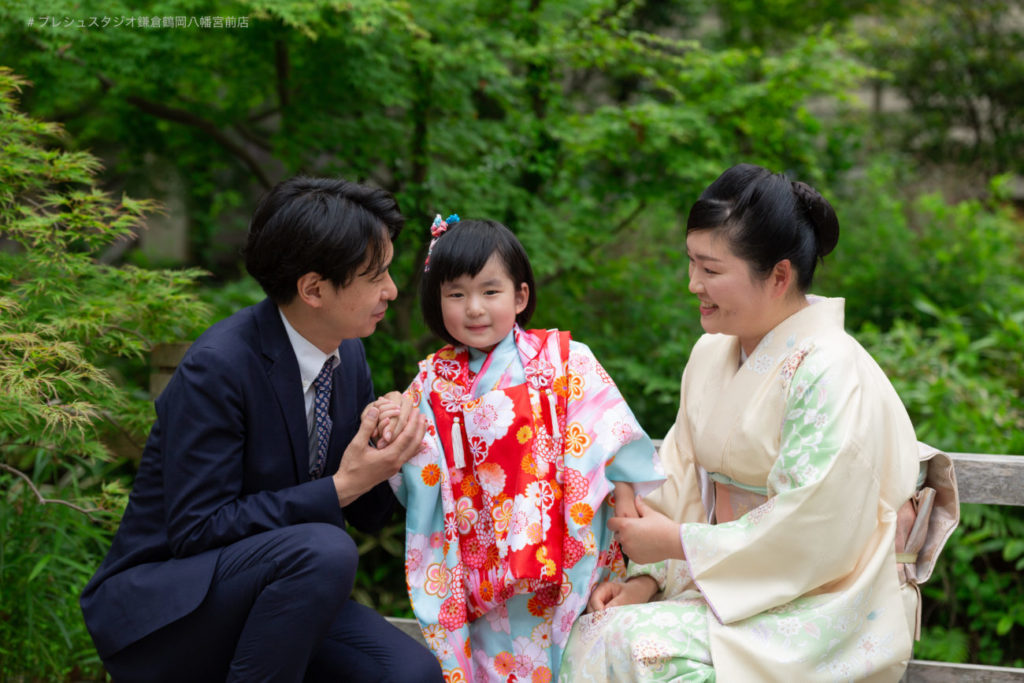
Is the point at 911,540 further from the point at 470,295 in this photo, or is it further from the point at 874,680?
the point at 470,295

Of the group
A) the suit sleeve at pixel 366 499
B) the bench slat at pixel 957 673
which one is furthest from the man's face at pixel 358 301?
the bench slat at pixel 957 673

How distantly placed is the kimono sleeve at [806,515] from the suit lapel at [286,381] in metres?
0.99

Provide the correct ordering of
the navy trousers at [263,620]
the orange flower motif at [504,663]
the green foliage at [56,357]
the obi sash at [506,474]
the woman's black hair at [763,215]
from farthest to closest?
the green foliage at [56,357]
the orange flower motif at [504,663]
the obi sash at [506,474]
the woman's black hair at [763,215]
the navy trousers at [263,620]

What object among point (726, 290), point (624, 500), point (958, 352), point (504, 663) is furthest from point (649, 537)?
point (958, 352)

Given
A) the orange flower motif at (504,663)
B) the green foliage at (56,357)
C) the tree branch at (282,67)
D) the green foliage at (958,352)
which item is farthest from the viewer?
the tree branch at (282,67)

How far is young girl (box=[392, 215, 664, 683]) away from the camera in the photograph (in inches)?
89.7

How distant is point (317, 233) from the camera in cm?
215

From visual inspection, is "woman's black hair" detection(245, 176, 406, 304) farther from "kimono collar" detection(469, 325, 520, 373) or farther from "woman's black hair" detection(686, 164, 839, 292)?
"woman's black hair" detection(686, 164, 839, 292)

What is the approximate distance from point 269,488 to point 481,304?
27.4 inches

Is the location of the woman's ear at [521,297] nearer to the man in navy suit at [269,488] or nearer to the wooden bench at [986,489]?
the man in navy suit at [269,488]

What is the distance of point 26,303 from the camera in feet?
8.91

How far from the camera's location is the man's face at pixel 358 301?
7.27ft

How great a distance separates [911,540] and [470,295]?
1.25 metres

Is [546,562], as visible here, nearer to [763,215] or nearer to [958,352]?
[763,215]
